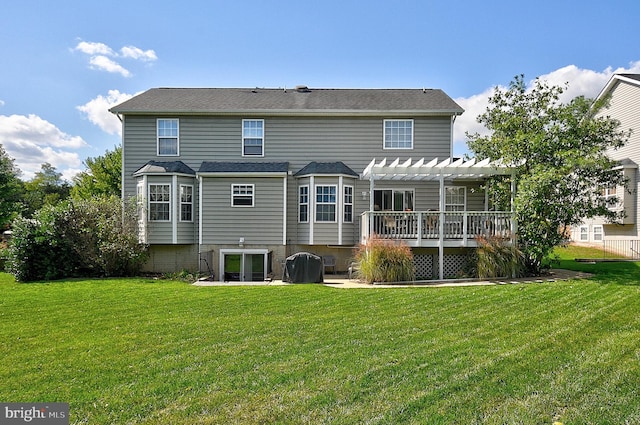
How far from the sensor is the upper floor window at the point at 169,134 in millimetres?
15727

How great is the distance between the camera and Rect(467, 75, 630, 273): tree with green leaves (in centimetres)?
1125

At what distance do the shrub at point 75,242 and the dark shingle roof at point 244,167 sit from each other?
133 inches

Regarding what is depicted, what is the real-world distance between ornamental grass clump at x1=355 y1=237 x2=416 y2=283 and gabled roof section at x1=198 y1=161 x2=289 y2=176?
16.1 ft

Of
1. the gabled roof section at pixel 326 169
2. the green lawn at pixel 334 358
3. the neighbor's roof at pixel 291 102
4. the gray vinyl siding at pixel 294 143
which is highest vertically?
the neighbor's roof at pixel 291 102

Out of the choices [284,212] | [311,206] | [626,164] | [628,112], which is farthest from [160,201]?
[628,112]

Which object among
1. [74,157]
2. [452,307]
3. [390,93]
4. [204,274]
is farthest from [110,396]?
[74,157]

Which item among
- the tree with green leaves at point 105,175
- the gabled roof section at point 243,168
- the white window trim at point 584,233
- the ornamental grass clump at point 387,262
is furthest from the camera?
the tree with green leaves at point 105,175

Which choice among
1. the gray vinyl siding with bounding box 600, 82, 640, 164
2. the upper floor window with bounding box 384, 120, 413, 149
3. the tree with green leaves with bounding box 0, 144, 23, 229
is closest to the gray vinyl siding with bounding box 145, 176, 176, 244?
the upper floor window with bounding box 384, 120, 413, 149

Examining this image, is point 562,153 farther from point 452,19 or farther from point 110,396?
point 110,396

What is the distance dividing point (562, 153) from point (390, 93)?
7.85 m

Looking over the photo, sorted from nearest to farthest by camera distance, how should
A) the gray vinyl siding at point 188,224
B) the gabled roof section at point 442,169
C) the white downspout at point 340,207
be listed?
the gabled roof section at point 442,169
the white downspout at point 340,207
the gray vinyl siding at point 188,224

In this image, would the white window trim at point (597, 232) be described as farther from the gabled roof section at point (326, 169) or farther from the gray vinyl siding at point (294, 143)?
the gabled roof section at point (326, 169)

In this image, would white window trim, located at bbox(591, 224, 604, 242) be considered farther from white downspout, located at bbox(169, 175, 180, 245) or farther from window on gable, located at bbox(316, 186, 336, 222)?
white downspout, located at bbox(169, 175, 180, 245)

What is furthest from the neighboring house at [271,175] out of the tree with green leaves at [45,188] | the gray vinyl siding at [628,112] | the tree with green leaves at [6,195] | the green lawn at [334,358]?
the tree with green leaves at [45,188]
